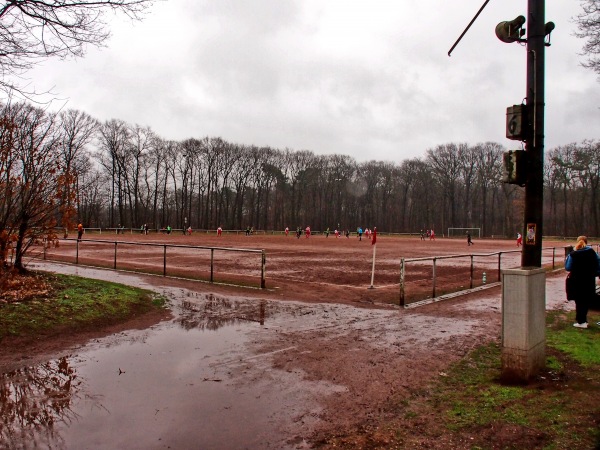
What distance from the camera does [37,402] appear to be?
15.1ft

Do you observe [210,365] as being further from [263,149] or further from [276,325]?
[263,149]

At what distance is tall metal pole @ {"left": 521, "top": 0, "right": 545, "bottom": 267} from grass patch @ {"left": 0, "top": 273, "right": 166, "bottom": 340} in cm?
710

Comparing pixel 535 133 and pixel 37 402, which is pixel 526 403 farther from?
pixel 37 402

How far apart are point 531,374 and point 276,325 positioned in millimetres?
4493

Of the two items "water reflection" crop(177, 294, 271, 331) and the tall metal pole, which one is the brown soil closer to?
"water reflection" crop(177, 294, 271, 331)

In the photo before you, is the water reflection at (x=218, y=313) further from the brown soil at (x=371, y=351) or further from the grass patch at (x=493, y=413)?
the grass patch at (x=493, y=413)

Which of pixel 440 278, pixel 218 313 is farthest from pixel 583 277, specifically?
pixel 440 278

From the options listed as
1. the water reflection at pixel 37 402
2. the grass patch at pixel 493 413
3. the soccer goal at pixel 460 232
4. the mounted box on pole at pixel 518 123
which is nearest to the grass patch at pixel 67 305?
the water reflection at pixel 37 402

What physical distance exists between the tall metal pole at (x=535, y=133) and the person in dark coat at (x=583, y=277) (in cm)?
369

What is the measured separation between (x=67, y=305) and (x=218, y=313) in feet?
9.45

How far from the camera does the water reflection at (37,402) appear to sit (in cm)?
386

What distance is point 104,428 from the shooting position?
4.04 m

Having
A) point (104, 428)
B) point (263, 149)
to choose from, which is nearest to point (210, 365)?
point (104, 428)

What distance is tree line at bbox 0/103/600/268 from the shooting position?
79750 mm
